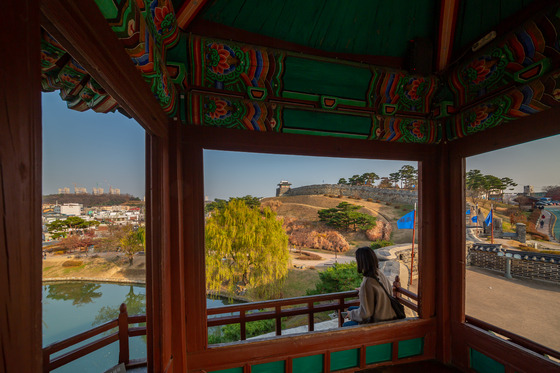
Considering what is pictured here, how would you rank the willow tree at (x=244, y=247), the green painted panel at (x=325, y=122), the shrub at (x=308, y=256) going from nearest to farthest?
1. the green painted panel at (x=325, y=122)
2. the willow tree at (x=244, y=247)
3. the shrub at (x=308, y=256)

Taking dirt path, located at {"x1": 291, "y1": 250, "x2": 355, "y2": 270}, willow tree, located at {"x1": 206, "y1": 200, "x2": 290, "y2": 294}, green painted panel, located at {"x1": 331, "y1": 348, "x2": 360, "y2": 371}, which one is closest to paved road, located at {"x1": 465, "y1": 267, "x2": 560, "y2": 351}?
green painted panel, located at {"x1": 331, "y1": 348, "x2": 360, "y2": 371}

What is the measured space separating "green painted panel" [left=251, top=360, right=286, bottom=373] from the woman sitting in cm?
76

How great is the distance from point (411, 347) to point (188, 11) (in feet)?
11.8

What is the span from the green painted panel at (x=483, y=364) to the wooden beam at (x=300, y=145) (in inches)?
75.5

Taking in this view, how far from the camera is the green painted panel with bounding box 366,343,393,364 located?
2.15 metres

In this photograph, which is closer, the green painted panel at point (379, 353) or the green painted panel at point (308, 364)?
the green painted panel at point (308, 364)

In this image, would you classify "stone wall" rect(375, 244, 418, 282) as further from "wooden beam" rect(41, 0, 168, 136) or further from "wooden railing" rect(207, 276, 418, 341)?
"wooden beam" rect(41, 0, 168, 136)

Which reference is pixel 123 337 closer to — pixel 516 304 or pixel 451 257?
pixel 451 257

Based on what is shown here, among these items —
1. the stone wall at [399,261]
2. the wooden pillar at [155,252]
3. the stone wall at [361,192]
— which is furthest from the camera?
the stone wall at [361,192]

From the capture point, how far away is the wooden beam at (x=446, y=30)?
182 cm

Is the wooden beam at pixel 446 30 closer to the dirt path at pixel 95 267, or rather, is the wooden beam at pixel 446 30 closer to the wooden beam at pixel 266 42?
the wooden beam at pixel 266 42

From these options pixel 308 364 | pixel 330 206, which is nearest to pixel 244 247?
pixel 330 206

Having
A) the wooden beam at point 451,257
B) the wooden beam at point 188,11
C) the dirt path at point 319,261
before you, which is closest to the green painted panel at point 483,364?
the wooden beam at point 451,257

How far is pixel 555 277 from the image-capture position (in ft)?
5.98
